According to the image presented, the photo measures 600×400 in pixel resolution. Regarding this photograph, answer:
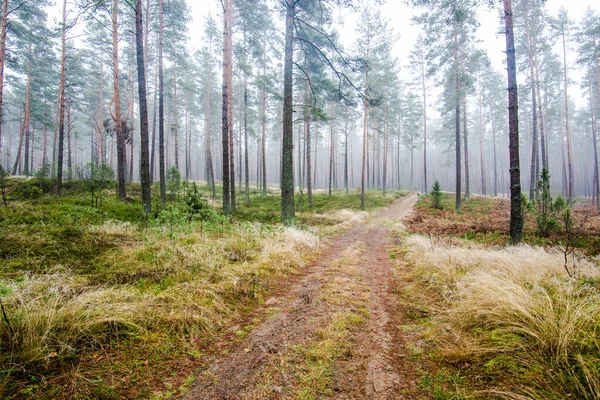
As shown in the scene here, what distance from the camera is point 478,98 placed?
31.7 metres

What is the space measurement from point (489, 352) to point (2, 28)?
848 inches

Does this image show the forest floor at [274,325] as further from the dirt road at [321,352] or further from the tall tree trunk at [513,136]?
the tall tree trunk at [513,136]

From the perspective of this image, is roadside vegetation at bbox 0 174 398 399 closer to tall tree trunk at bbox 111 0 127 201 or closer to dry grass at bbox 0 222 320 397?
dry grass at bbox 0 222 320 397

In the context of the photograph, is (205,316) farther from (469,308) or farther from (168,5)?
(168,5)

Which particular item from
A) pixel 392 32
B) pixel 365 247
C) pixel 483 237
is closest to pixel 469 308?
pixel 365 247

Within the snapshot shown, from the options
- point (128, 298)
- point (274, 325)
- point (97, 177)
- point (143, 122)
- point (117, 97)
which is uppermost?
point (117, 97)

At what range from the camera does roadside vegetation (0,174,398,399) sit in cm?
217

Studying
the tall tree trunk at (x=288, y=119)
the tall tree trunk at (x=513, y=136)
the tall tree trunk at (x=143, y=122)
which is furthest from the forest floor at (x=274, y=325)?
the tall tree trunk at (x=288, y=119)

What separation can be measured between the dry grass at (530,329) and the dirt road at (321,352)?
0.73 metres

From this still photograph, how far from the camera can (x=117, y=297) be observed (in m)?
3.25

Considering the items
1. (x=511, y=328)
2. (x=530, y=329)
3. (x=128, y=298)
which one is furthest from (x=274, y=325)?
(x=530, y=329)

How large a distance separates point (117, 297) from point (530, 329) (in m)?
4.84

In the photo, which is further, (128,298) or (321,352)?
(128,298)

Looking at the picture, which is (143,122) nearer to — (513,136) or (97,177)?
(97,177)
